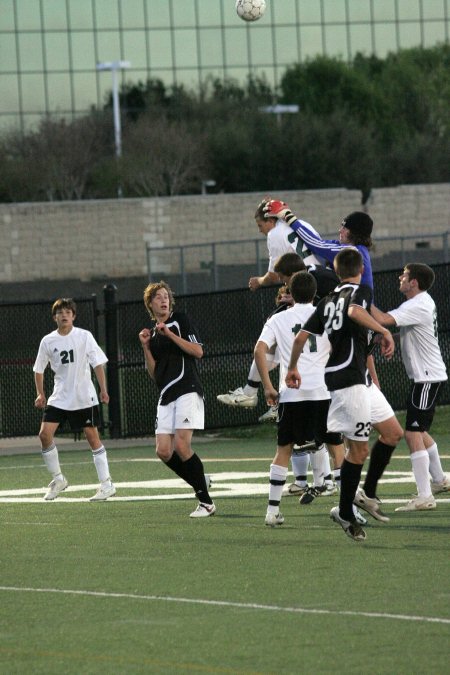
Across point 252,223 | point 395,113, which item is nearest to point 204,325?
point 252,223

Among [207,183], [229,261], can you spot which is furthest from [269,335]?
[207,183]

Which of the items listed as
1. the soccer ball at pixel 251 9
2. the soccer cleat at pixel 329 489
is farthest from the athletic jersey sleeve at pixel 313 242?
the soccer ball at pixel 251 9

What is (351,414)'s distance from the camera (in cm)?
1023

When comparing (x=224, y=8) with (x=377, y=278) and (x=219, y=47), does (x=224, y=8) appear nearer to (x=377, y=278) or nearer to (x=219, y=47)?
(x=219, y=47)

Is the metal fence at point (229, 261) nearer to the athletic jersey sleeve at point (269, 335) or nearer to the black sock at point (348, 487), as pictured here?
the athletic jersey sleeve at point (269, 335)

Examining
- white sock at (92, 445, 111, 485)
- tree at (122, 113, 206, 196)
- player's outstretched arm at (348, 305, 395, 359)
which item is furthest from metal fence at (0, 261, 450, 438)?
tree at (122, 113, 206, 196)

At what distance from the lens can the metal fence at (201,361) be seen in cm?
2158

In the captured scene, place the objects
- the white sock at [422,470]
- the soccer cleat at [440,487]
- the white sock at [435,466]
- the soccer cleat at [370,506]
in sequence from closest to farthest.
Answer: the soccer cleat at [370,506] → the white sock at [422,470] → the white sock at [435,466] → the soccer cleat at [440,487]

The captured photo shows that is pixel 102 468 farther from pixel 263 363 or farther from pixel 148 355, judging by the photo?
pixel 263 363

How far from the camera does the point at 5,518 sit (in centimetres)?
1274

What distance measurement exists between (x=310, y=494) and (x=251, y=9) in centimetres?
900

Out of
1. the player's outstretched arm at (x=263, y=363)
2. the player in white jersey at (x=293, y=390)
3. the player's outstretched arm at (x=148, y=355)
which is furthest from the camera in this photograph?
the player's outstretched arm at (x=148, y=355)

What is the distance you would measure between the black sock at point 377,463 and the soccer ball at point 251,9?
985 cm

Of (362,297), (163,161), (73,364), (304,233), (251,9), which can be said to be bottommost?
(73,364)
